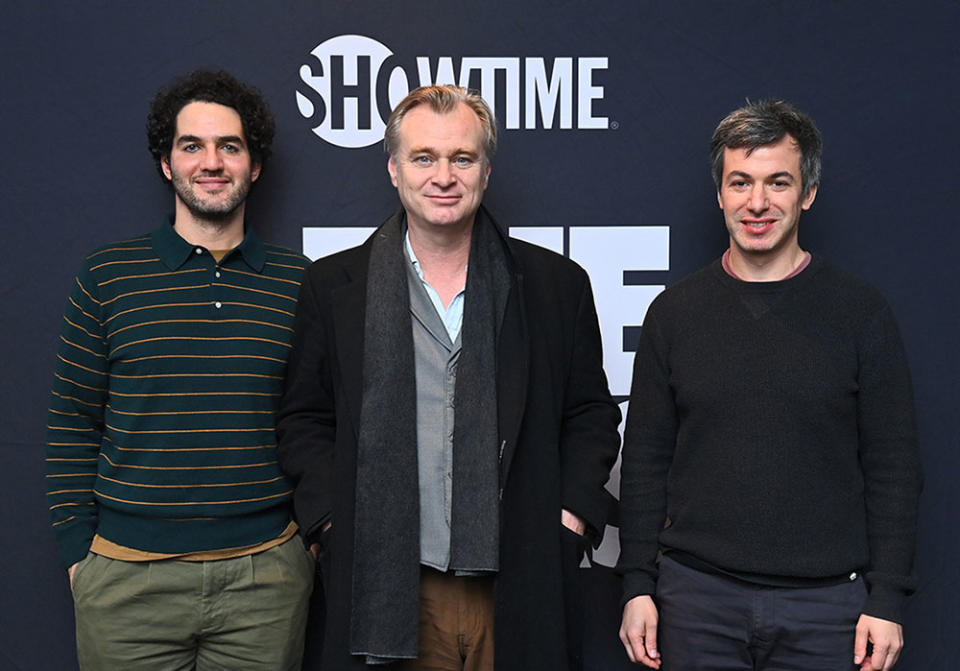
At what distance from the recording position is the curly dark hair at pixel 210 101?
7.61 feet

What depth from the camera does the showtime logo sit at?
2641 mm

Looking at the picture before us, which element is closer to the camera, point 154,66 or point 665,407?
point 665,407

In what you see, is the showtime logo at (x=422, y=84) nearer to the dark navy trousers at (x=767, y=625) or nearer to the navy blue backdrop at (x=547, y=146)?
the navy blue backdrop at (x=547, y=146)

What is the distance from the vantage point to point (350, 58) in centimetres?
264

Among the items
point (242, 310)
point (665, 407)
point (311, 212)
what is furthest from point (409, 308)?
point (311, 212)

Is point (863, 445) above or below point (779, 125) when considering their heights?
below

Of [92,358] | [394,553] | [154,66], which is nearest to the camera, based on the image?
[394,553]

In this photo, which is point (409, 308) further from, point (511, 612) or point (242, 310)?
point (511, 612)

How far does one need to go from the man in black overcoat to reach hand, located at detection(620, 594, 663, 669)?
122mm

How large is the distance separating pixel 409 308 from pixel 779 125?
3.03ft

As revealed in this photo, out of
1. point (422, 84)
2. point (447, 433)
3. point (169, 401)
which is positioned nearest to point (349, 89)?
point (422, 84)

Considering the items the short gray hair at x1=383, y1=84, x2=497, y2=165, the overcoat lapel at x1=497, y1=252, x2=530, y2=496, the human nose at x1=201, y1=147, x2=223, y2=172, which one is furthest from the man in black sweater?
the human nose at x1=201, y1=147, x2=223, y2=172

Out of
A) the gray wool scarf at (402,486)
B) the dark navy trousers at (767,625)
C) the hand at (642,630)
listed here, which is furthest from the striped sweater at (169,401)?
the dark navy trousers at (767,625)

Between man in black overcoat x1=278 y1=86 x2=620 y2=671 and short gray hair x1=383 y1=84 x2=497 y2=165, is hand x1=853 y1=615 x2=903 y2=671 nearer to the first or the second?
man in black overcoat x1=278 y1=86 x2=620 y2=671
